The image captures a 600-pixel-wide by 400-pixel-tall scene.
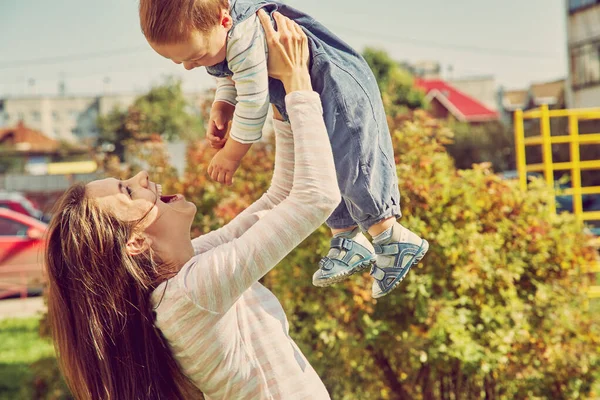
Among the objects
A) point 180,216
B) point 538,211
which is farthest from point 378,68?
point 180,216

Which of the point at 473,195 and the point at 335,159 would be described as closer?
the point at 335,159

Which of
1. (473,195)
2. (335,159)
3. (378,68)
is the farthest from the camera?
(378,68)

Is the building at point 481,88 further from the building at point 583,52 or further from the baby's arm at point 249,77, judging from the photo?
the baby's arm at point 249,77

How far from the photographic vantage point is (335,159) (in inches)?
73.5

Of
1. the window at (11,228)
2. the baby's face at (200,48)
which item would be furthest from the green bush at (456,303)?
the window at (11,228)

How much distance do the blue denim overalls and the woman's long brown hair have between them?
47 centimetres

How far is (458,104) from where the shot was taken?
43.6m

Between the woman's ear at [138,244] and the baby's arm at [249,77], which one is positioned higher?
the baby's arm at [249,77]

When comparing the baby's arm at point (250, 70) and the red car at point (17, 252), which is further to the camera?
the red car at point (17, 252)

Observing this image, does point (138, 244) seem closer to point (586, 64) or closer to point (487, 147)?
point (586, 64)

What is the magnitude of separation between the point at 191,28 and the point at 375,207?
592 mm

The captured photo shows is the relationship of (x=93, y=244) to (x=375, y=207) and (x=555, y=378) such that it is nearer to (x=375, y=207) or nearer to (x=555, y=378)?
(x=375, y=207)

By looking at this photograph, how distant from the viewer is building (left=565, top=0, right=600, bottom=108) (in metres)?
22.4

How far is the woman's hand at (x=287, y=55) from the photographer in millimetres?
1736
